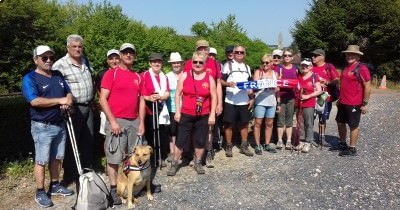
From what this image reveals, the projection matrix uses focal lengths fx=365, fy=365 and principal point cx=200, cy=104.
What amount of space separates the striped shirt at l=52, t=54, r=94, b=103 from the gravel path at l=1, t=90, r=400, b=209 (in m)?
1.58

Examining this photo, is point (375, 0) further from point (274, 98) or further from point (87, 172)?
point (87, 172)

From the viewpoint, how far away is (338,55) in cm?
3161

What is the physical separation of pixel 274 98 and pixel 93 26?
11619 mm

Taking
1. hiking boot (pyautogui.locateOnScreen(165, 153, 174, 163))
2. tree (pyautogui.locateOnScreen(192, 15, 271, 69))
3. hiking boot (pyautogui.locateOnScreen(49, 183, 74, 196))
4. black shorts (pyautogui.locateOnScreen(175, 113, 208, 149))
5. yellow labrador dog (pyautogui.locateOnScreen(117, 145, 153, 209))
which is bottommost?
hiking boot (pyautogui.locateOnScreen(49, 183, 74, 196))

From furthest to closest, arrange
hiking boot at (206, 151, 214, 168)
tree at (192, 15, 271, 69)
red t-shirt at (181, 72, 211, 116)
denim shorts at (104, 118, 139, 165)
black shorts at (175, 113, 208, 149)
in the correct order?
tree at (192, 15, 271, 69)
hiking boot at (206, 151, 214, 168)
black shorts at (175, 113, 208, 149)
red t-shirt at (181, 72, 211, 116)
denim shorts at (104, 118, 139, 165)

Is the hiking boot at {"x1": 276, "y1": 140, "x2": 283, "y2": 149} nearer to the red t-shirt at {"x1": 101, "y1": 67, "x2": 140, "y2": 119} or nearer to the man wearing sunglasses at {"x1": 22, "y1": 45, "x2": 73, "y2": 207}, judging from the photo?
the red t-shirt at {"x1": 101, "y1": 67, "x2": 140, "y2": 119}

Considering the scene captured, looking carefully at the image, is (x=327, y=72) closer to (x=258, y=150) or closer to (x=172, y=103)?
(x=258, y=150)

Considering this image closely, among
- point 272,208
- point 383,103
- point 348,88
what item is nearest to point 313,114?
point 348,88

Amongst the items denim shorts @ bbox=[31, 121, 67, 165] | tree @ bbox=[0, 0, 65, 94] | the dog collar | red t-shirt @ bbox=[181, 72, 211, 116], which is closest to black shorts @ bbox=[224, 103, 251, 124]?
red t-shirt @ bbox=[181, 72, 211, 116]

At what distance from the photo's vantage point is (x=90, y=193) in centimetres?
488

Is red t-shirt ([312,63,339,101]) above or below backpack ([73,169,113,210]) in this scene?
above

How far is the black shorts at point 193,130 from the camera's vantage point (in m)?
6.44

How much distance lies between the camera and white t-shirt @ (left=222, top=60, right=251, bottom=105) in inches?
291

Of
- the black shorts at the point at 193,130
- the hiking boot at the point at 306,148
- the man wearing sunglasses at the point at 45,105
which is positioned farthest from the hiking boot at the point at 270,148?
the man wearing sunglasses at the point at 45,105
